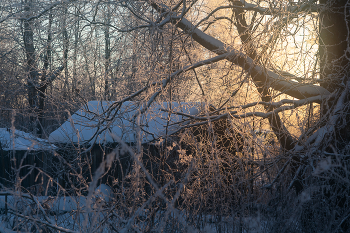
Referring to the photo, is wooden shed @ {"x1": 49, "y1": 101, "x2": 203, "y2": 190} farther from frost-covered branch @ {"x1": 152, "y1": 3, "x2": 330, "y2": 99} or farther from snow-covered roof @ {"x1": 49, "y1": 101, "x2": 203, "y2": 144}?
frost-covered branch @ {"x1": 152, "y1": 3, "x2": 330, "y2": 99}

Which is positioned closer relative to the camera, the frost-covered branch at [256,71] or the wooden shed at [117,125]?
the wooden shed at [117,125]

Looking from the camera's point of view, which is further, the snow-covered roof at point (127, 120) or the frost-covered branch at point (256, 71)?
the frost-covered branch at point (256, 71)

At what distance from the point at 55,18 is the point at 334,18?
539 cm

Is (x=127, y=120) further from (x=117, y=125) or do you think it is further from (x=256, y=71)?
(x=256, y=71)

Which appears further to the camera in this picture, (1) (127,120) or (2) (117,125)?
(2) (117,125)

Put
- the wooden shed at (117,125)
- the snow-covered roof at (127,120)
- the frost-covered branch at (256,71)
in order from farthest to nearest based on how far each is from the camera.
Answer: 1. the frost-covered branch at (256,71)
2. the snow-covered roof at (127,120)
3. the wooden shed at (117,125)

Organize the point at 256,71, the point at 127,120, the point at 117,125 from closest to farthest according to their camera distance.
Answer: the point at 127,120
the point at 117,125
the point at 256,71

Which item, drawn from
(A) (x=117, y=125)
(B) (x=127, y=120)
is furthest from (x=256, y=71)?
(A) (x=117, y=125)

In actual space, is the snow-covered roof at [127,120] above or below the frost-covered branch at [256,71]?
below

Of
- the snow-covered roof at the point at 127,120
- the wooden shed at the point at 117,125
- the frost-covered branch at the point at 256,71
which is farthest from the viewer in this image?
the frost-covered branch at the point at 256,71

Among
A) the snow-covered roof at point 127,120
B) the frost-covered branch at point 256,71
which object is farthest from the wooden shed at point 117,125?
the frost-covered branch at point 256,71

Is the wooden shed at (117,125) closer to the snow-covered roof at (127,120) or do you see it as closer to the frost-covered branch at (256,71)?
the snow-covered roof at (127,120)

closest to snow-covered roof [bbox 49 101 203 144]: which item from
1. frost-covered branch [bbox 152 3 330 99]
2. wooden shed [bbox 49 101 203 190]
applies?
→ wooden shed [bbox 49 101 203 190]

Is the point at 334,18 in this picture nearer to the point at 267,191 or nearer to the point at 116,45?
the point at 267,191
